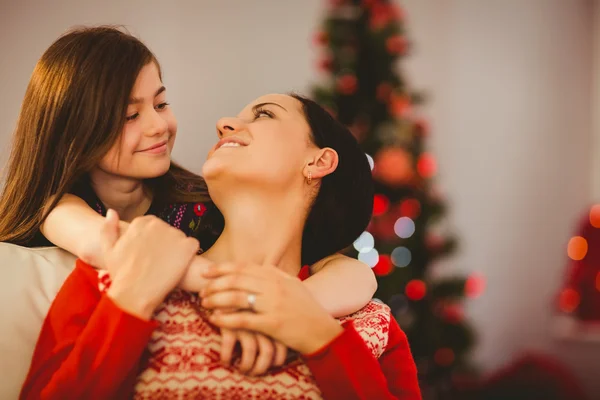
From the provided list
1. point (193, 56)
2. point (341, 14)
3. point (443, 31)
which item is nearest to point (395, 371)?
point (341, 14)

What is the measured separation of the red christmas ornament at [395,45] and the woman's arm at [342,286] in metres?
1.87

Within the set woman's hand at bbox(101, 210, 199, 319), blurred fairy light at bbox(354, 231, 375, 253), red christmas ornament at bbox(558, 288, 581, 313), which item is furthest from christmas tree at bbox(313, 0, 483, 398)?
woman's hand at bbox(101, 210, 199, 319)

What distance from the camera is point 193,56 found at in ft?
11.3

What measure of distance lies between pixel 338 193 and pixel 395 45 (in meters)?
1.76

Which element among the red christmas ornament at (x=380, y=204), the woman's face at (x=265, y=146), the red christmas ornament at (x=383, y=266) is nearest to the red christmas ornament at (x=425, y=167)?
the red christmas ornament at (x=380, y=204)

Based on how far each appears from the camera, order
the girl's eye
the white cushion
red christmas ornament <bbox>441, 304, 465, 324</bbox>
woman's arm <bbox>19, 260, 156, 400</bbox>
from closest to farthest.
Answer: woman's arm <bbox>19, 260, 156, 400</bbox> < the white cushion < the girl's eye < red christmas ornament <bbox>441, 304, 465, 324</bbox>

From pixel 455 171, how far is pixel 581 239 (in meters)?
0.91

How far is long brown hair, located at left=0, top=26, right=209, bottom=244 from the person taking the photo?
1.42 meters

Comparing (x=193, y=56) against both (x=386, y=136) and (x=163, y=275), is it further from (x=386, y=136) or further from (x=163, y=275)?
(x=163, y=275)

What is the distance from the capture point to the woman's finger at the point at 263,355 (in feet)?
3.43

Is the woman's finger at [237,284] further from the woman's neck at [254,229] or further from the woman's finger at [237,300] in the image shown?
the woman's neck at [254,229]

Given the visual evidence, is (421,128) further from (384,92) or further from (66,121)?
(66,121)

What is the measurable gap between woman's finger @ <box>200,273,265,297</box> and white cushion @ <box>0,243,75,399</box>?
0.39m

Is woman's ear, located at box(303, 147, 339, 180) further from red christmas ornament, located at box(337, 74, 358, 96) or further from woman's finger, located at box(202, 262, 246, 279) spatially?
red christmas ornament, located at box(337, 74, 358, 96)
